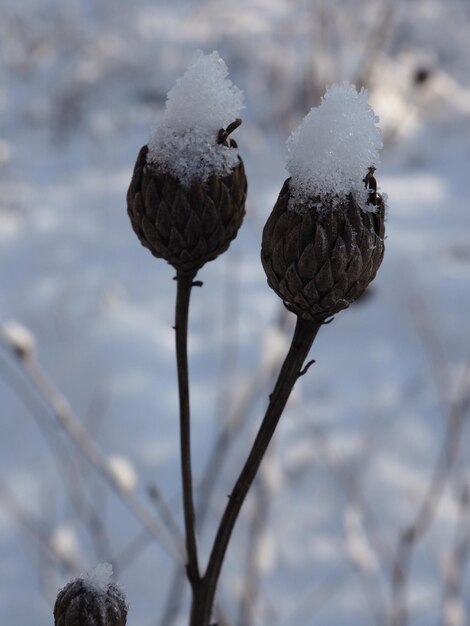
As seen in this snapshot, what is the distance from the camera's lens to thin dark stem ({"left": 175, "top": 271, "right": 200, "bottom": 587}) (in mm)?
529

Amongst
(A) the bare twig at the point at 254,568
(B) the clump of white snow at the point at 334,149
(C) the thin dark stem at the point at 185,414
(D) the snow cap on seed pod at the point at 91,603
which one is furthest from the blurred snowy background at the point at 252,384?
(B) the clump of white snow at the point at 334,149

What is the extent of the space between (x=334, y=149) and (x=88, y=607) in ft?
1.01

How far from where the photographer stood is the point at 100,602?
42 cm

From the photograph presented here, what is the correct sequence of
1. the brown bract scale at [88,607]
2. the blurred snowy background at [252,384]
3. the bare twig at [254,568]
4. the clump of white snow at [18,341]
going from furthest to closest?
the blurred snowy background at [252,384], the bare twig at [254,568], the clump of white snow at [18,341], the brown bract scale at [88,607]

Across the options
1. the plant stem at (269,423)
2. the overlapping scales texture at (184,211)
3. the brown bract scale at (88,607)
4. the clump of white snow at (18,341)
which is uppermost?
the clump of white snow at (18,341)

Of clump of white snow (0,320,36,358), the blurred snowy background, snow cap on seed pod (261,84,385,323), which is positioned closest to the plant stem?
snow cap on seed pod (261,84,385,323)

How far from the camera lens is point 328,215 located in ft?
1.40

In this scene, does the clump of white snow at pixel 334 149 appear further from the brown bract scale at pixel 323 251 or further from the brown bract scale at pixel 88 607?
the brown bract scale at pixel 88 607

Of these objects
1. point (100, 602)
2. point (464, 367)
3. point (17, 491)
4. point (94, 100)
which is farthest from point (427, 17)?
point (100, 602)

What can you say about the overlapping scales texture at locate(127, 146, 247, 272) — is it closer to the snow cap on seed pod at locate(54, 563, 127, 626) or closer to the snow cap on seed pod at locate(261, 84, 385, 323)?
the snow cap on seed pod at locate(261, 84, 385, 323)

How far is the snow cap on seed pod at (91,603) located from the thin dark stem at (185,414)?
104mm

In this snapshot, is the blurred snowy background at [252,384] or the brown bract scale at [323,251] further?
the blurred snowy background at [252,384]

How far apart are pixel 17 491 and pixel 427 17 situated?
15.1ft

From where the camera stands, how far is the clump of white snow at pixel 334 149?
43 centimetres
